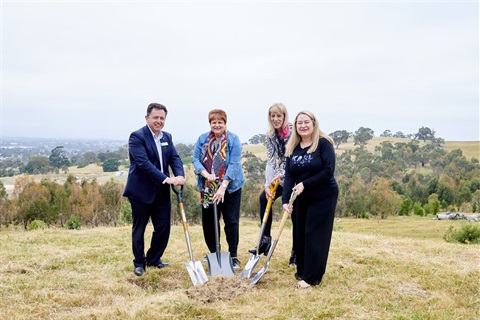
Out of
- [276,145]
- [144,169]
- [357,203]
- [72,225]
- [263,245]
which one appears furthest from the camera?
[357,203]

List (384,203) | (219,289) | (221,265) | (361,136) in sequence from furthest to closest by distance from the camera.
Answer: (361,136) < (384,203) < (221,265) < (219,289)

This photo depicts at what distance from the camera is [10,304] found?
13.1 feet

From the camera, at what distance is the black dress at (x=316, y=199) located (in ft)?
14.7

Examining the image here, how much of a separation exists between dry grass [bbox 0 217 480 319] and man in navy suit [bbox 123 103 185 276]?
1.40ft

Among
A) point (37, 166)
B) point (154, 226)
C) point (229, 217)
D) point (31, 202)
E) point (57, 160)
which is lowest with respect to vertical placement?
point (31, 202)

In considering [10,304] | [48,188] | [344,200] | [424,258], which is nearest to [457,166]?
[344,200]

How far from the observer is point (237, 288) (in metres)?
4.37

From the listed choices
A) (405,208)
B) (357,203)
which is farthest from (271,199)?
Result: (405,208)

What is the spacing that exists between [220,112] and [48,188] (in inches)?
1533

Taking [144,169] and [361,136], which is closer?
[144,169]

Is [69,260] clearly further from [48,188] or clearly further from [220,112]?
[48,188]

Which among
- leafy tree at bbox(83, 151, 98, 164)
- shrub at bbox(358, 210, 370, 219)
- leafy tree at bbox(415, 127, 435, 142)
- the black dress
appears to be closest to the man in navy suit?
the black dress

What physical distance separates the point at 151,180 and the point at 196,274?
1367mm

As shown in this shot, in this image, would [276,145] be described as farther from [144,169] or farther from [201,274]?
[201,274]
